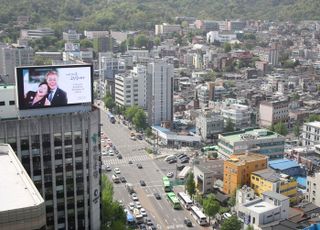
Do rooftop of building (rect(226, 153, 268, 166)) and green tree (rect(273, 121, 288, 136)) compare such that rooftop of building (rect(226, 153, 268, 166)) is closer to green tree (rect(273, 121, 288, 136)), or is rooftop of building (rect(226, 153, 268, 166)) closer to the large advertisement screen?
green tree (rect(273, 121, 288, 136))

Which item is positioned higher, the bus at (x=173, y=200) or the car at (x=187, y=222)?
the bus at (x=173, y=200)

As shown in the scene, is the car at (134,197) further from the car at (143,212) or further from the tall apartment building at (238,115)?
the tall apartment building at (238,115)

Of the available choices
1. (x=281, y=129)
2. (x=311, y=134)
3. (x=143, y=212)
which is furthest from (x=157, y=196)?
(x=281, y=129)

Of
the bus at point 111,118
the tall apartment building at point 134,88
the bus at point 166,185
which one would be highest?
the tall apartment building at point 134,88

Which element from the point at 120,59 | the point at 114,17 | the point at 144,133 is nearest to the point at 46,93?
the point at 144,133

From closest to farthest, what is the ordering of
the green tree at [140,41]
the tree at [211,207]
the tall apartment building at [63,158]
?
1. the tall apartment building at [63,158]
2. the tree at [211,207]
3. the green tree at [140,41]

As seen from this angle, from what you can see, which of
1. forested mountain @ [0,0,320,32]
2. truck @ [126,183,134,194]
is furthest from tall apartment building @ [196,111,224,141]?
forested mountain @ [0,0,320,32]

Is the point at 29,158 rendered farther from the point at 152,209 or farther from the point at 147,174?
the point at 147,174

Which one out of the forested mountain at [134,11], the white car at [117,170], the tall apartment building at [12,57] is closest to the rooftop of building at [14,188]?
the white car at [117,170]
